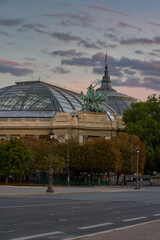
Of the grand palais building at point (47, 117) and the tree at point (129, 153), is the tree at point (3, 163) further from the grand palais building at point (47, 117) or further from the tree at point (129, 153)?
the grand palais building at point (47, 117)

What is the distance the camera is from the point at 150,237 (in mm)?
14141

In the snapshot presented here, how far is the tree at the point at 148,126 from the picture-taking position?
10662cm

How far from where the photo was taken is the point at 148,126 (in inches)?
4392

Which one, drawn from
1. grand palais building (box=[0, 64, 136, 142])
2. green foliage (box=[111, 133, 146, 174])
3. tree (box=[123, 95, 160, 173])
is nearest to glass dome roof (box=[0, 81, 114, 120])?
grand palais building (box=[0, 64, 136, 142])

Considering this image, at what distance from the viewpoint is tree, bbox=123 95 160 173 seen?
10662 cm

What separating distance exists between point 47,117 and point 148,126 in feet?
138

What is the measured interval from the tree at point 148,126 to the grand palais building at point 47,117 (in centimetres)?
1942

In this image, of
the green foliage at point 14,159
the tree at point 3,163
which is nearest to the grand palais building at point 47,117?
the green foliage at point 14,159

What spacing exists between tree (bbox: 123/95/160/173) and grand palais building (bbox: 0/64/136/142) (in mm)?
19421

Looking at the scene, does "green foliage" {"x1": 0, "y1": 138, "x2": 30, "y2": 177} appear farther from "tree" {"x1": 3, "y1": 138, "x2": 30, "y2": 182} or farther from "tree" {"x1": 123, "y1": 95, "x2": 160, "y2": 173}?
"tree" {"x1": 123, "y1": 95, "x2": 160, "y2": 173}

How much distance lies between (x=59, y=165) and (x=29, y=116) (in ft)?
210

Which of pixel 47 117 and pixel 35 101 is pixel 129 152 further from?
pixel 35 101

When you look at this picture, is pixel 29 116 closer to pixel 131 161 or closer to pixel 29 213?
pixel 131 161

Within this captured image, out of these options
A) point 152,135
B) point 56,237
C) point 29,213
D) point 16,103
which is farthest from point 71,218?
point 16,103
